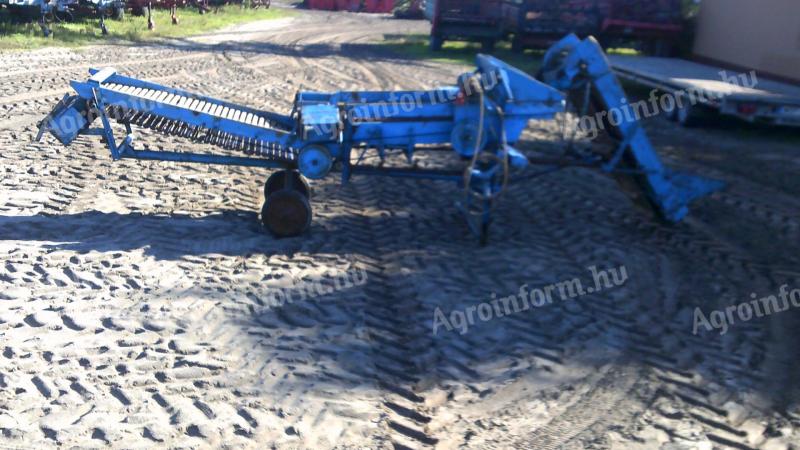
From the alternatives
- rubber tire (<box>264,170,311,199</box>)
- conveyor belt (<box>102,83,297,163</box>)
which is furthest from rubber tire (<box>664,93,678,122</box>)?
conveyor belt (<box>102,83,297,163</box>)

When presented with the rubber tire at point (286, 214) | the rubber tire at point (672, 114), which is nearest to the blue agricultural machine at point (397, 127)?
the rubber tire at point (286, 214)

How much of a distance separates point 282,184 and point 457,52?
16.3 m

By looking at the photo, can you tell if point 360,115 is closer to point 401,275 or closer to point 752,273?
point 401,275

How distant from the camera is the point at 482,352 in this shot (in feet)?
16.6

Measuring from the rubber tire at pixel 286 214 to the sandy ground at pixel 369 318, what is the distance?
0.18 metres

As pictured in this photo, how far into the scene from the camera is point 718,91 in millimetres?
11711

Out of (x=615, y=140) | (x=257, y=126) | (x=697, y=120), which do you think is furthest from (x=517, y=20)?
(x=257, y=126)

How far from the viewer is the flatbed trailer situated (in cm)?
1130

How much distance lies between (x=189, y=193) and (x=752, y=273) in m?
5.35

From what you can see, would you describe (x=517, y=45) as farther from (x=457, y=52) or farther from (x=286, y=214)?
(x=286, y=214)

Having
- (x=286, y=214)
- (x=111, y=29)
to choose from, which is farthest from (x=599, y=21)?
(x=286, y=214)

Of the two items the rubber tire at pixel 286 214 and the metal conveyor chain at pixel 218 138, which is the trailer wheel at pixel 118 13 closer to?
the metal conveyor chain at pixel 218 138

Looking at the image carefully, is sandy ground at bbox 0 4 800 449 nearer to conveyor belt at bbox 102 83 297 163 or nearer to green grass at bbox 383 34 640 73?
conveyor belt at bbox 102 83 297 163

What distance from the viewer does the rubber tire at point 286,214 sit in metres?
6.76
